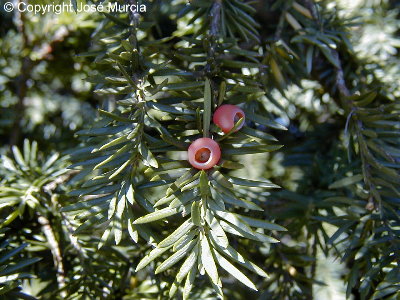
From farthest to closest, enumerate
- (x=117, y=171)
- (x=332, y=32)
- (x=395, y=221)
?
(x=332, y=32) < (x=395, y=221) < (x=117, y=171)

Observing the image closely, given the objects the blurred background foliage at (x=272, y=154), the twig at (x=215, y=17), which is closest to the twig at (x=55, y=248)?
the blurred background foliage at (x=272, y=154)

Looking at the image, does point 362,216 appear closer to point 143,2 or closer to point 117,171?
point 117,171

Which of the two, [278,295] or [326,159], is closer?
[278,295]

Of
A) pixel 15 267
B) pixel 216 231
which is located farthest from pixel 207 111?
pixel 15 267

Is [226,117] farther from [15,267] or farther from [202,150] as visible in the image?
[15,267]

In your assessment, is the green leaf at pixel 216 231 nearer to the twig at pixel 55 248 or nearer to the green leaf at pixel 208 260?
the green leaf at pixel 208 260

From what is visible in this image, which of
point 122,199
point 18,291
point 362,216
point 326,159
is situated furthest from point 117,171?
point 326,159
